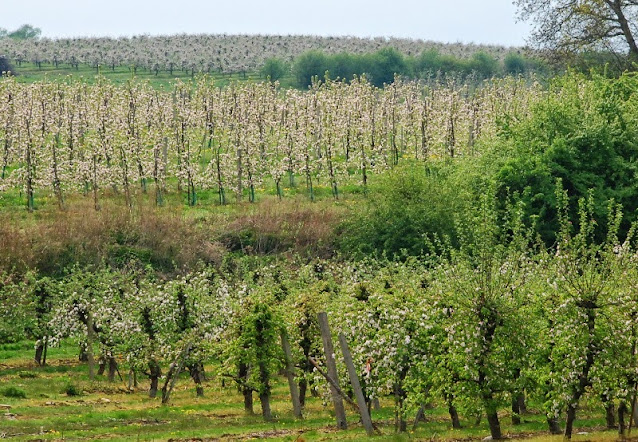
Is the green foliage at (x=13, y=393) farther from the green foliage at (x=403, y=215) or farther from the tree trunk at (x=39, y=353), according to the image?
the green foliage at (x=403, y=215)

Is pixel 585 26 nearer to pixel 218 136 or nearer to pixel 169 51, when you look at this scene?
pixel 218 136

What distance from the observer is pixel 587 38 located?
212ft

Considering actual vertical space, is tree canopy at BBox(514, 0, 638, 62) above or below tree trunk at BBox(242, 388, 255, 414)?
above

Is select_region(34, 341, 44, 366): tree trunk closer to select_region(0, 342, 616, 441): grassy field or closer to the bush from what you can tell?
select_region(0, 342, 616, 441): grassy field

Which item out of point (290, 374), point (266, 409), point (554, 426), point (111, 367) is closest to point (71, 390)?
point (111, 367)

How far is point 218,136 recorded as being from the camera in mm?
83875

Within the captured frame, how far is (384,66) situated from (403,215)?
9903cm

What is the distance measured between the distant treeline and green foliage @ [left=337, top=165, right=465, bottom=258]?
3163 inches

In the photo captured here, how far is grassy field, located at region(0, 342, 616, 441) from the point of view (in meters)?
29.0

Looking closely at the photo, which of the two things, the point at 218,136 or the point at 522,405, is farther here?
the point at 218,136

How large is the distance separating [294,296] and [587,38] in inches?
1406

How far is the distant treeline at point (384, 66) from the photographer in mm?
150250

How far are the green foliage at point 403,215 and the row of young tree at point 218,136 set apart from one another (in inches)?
359

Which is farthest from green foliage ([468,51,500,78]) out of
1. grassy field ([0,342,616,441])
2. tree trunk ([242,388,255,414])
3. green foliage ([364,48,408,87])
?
tree trunk ([242,388,255,414])
